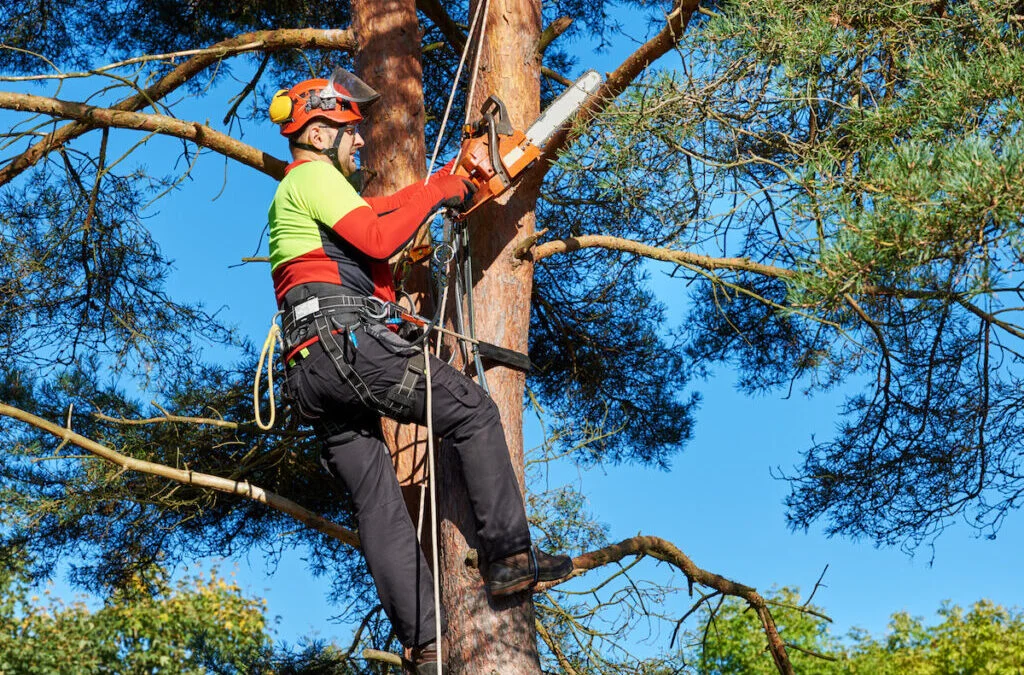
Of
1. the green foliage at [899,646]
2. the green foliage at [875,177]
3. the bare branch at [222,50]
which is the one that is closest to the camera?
the green foliage at [875,177]

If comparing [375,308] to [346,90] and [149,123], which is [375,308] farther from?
[149,123]

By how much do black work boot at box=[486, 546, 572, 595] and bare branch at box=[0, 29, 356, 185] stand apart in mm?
2611

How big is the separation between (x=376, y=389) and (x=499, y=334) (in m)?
0.78

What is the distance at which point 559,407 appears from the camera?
7.15 meters

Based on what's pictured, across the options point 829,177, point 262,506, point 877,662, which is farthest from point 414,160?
point 877,662

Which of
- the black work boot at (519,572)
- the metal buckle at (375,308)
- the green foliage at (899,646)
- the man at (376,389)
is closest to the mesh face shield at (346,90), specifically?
the man at (376,389)

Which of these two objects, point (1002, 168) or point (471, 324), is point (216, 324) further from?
point (1002, 168)

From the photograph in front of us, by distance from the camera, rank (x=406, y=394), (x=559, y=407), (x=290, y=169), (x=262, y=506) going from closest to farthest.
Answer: (x=406, y=394), (x=290, y=169), (x=262, y=506), (x=559, y=407)

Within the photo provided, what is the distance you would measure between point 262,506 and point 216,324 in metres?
1.13

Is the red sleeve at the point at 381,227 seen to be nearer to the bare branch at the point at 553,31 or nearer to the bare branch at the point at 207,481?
the bare branch at the point at 207,481

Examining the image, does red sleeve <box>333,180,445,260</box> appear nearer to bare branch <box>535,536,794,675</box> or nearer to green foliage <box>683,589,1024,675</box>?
bare branch <box>535,536,794,675</box>

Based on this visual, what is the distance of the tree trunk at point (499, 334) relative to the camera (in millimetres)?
3646

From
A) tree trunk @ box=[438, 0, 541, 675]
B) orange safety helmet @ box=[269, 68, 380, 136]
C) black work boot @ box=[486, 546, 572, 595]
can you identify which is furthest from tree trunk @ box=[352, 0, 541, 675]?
orange safety helmet @ box=[269, 68, 380, 136]

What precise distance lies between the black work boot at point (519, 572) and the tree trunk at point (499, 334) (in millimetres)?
119
